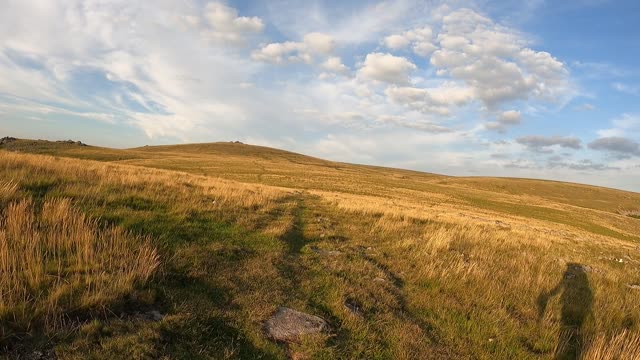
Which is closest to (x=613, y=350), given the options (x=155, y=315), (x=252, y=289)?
(x=252, y=289)

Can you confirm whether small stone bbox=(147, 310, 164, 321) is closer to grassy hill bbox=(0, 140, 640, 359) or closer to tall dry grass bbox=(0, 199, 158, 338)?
grassy hill bbox=(0, 140, 640, 359)

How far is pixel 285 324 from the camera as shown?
637 centimetres

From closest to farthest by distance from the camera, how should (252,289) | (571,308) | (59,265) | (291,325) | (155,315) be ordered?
(155,315)
(59,265)
(291,325)
(252,289)
(571,308)

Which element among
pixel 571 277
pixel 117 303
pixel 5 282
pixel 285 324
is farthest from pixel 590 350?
pixel 5 282

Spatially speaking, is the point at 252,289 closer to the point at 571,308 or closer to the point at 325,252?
the point at 325,252

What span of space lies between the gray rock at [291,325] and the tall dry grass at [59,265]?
2.30 m

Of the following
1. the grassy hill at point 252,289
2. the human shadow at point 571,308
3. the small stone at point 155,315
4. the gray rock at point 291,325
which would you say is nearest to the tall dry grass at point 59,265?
the grassy hill at point 252,289

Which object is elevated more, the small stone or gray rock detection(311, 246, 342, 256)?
gray rock detection(311, 246, 342, 256)

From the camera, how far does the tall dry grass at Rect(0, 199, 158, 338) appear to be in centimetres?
514

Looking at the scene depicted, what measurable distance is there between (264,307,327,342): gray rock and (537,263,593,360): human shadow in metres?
4.36

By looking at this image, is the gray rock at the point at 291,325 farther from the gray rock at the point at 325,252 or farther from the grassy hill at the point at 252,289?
the gray rock at the point at 325,252

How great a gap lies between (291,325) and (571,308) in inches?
294

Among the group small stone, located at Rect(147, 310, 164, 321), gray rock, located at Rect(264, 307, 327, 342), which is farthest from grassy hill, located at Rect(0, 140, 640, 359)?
gray rock, located at Rect(264, 307, 327, 342)

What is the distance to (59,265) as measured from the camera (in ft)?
20.2
